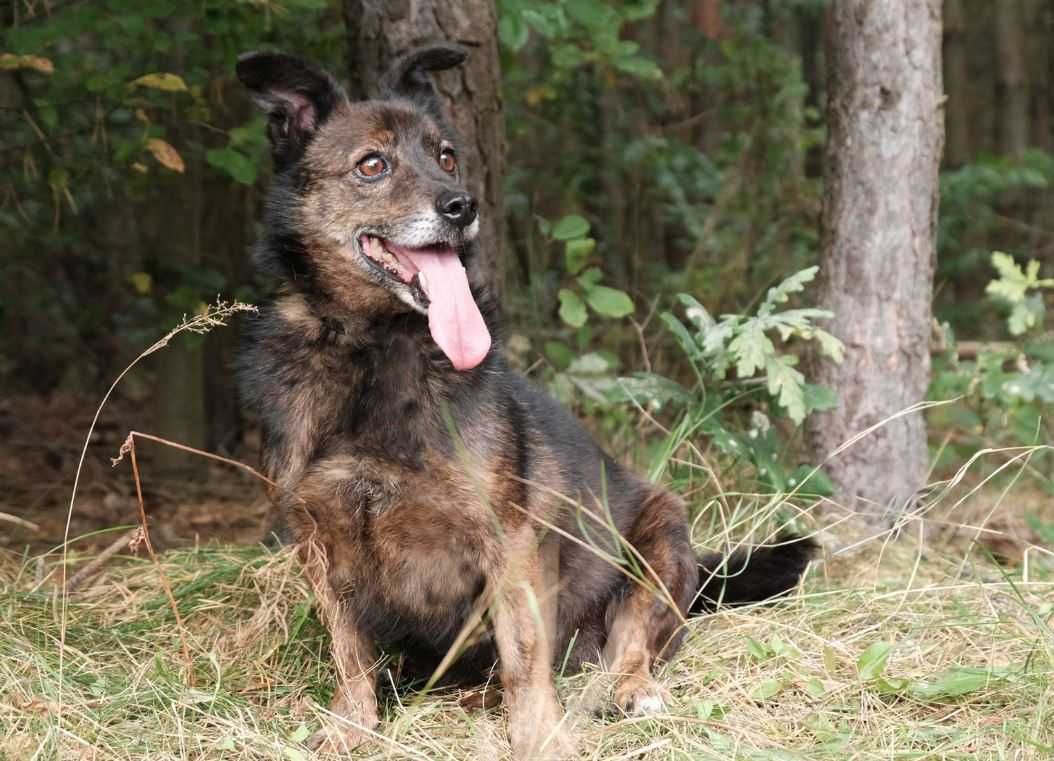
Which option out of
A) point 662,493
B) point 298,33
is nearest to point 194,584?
point 662,493

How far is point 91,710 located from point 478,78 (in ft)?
10.4

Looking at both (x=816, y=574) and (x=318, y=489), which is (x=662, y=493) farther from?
(x=318, y=489)

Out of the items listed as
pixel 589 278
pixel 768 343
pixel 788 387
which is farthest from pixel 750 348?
pixel 589 278

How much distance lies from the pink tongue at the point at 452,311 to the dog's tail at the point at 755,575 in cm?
134

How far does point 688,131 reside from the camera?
11.1 m

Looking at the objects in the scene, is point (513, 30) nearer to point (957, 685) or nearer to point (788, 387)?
point (788, 387)

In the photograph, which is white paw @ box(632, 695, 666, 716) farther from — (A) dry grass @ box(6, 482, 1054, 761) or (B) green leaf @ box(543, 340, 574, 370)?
(B) green leaf @ box(543, 340, 574, 370)

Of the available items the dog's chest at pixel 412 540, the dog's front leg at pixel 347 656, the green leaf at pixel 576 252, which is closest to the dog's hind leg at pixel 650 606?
the dog's chest at pixel 412 540

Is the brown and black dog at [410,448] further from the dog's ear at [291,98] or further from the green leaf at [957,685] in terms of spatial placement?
the green leaf at [957,685]

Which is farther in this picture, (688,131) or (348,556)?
(688,131)

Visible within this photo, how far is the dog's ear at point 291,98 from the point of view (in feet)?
13.3

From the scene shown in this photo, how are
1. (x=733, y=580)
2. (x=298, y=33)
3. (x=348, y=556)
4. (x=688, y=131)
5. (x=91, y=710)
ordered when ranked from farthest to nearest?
(x=688, y=131) → (x=298, y=33) → (x=733, y=580) → (x=348, y=556) → (x=91, y=710)

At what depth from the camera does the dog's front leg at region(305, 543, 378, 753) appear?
12.8ft

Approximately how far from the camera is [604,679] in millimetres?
4031
